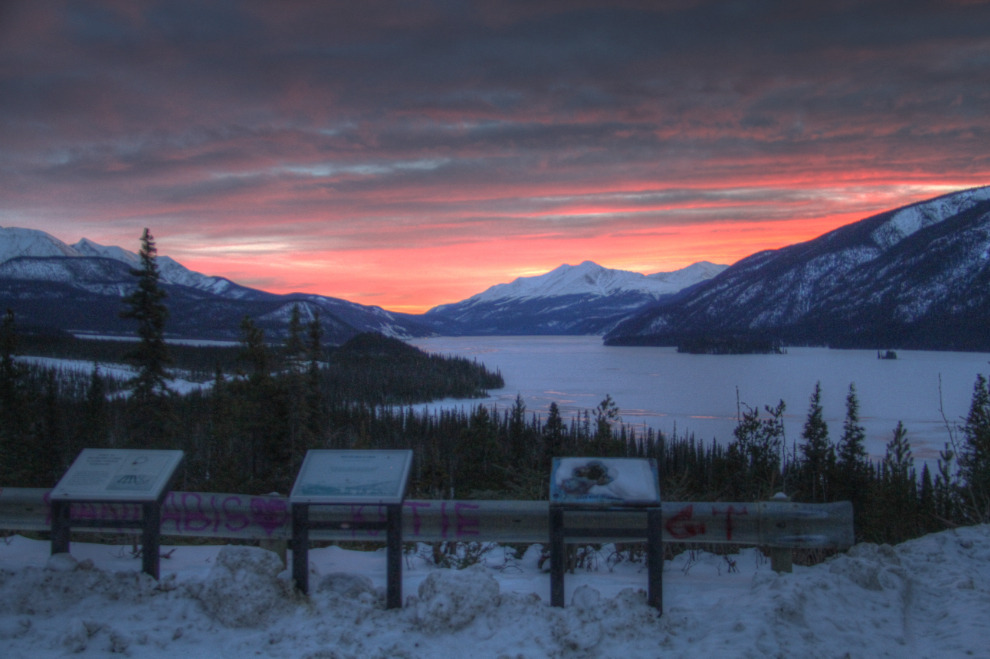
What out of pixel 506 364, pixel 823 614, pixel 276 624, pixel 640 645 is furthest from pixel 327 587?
pixel 506 364

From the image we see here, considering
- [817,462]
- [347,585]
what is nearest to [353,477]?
[347,585]

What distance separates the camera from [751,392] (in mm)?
82250

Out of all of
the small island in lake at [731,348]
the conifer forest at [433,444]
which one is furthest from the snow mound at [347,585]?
the small island in lake at [731,348]

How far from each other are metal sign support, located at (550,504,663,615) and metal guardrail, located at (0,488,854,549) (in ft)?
0.88

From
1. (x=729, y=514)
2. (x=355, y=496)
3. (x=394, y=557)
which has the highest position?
(x=355, y=496)

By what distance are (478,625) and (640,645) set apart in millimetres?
1239

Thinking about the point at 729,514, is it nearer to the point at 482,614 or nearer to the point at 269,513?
the point at 482,614

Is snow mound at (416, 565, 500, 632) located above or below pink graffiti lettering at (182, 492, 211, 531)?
below

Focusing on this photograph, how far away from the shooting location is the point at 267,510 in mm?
5734

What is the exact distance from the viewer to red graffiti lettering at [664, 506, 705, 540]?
5.62 meters

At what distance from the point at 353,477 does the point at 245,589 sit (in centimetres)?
122

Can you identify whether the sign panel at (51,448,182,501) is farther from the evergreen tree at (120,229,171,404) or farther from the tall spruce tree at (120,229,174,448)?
the tall spruce tree at (120,229,174,448)

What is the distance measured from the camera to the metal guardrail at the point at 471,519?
5539 millimetres

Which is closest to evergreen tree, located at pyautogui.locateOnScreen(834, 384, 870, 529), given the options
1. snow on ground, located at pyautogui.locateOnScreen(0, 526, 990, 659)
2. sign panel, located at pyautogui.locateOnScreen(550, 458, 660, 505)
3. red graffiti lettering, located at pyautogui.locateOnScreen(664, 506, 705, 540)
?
snow on ground, located at pyautogui.locateOnScreen(0, 526, 990, 659)
